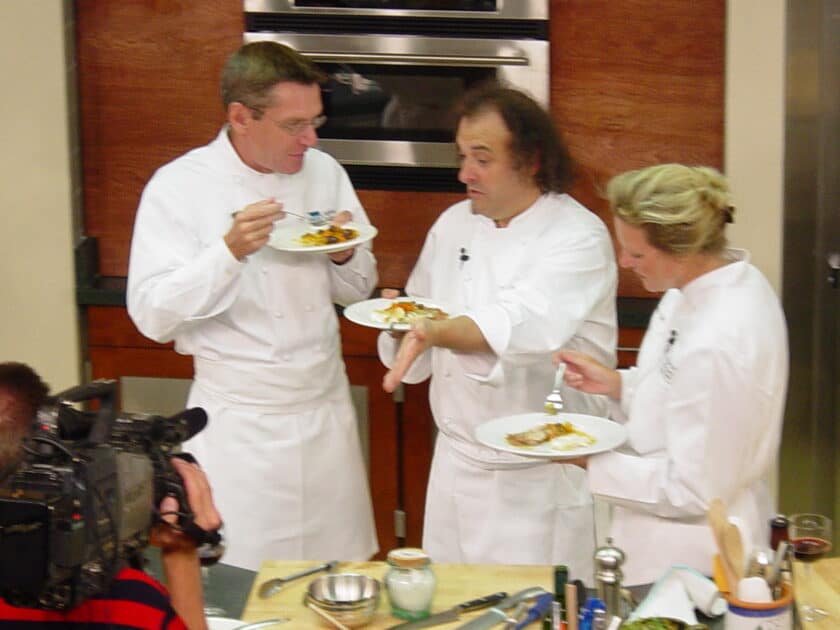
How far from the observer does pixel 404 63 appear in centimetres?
379

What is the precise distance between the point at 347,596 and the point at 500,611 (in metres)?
0.25

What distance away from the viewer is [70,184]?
3.91m

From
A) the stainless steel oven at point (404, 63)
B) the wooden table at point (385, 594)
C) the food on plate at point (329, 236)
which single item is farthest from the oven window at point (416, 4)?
the wooden table at point (385, 594)

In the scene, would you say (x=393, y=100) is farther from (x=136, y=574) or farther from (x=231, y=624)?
(x=136, y=574)

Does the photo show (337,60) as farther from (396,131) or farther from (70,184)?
(70,184)

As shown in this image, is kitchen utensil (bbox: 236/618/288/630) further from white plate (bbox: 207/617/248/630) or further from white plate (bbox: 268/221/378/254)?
white plate (bbox: 268/221/378/254)

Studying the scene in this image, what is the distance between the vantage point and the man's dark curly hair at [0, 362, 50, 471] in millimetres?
1700

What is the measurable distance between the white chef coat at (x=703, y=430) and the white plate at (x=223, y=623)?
2.45 ft

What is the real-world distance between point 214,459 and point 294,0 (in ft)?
4.57

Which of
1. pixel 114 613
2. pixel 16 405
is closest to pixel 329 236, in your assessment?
pixel 16 405

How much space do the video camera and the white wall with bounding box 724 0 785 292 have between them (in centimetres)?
240

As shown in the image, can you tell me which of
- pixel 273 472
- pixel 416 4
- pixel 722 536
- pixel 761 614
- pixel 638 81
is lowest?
pixel 273 472

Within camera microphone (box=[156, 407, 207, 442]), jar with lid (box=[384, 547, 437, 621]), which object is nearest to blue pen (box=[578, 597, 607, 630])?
jar with lid (box=[384, 547, 437, 621])

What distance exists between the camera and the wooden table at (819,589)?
6.91ft
